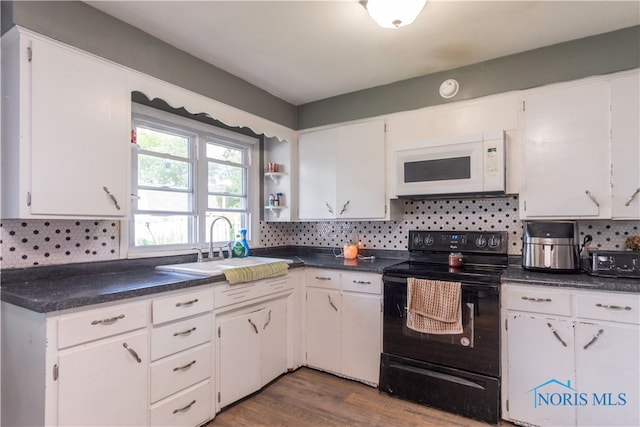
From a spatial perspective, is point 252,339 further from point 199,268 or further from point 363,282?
point 363,282

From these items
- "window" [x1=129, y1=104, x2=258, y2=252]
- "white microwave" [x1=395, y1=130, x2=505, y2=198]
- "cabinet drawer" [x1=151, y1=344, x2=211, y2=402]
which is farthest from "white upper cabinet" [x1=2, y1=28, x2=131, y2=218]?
"white microwave" [x1=395, y1=130, x2=505, y2=198]

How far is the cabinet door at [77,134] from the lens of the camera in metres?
1.63

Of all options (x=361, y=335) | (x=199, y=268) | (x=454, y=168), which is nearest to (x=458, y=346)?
(x=361, y=335)

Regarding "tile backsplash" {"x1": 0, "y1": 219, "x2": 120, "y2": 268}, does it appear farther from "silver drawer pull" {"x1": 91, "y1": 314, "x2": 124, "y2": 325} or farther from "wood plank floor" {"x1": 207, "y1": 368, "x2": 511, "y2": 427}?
"wood plank floor" {"x1": 207, "y1": 368, "x2": 511, "y2": 427}

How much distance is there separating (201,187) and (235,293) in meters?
1.10

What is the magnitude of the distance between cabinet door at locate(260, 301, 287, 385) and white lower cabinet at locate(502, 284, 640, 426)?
1495mm

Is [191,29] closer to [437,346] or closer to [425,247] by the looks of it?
[425,247]

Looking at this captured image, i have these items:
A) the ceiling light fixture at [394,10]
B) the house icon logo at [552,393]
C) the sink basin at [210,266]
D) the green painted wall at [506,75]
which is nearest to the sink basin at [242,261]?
the sink basin at [210,266]

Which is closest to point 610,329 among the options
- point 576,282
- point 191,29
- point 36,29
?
point 576,282

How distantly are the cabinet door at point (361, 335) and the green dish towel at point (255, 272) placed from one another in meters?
0.52

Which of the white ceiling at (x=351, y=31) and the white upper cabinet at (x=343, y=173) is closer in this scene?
the white ceiling at (x=351, y=31)

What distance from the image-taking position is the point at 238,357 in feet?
7.27

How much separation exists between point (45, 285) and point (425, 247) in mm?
2465

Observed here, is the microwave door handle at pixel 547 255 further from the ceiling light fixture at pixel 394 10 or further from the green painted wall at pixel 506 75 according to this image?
the ceiling light fixture at pixel 394 10
